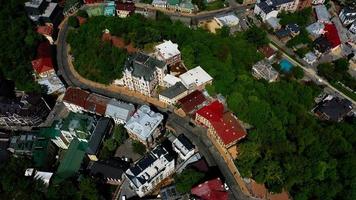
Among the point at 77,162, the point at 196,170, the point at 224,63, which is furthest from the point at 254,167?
the point at 77,162

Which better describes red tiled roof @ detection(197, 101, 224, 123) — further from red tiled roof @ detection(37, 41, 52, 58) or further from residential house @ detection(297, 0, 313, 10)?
residential house @ detection(297, 0, 313, 10)

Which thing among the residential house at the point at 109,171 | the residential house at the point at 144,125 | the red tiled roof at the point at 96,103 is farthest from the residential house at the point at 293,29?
the residential house at the point at 109,171

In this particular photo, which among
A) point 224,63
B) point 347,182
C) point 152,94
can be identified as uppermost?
point 224,63

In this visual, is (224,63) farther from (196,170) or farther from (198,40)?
(196,170)

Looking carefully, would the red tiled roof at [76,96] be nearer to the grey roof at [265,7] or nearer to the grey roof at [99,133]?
the grey roof at [99,133]

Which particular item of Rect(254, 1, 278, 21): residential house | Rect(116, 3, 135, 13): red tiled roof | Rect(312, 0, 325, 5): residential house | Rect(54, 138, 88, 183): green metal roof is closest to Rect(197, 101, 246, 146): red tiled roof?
Rect(54, 138, 88, 183): green metal roof

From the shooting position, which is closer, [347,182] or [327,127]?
[347,182]

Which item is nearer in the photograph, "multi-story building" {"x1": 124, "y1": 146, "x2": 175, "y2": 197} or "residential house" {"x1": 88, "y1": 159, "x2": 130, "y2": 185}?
"multi-story building" {"x1": 124, "y1": 146, "x2": 175, "y2": 197}
